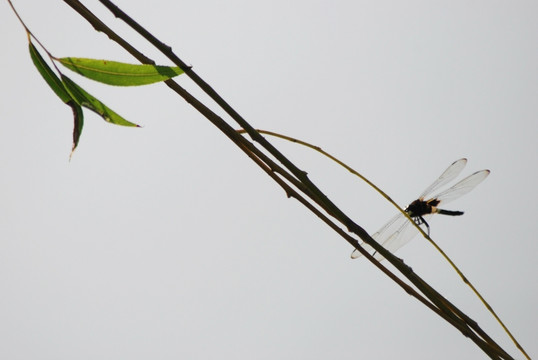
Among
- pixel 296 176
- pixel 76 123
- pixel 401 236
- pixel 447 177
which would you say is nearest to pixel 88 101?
pixel 76 123

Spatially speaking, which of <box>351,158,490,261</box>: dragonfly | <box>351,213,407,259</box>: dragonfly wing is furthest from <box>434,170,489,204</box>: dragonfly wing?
<box>351,213,407,259</box>: dragonfly wing

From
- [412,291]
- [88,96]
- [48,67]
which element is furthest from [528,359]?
[48,67]

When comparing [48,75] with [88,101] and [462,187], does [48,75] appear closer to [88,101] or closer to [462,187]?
[88,101]

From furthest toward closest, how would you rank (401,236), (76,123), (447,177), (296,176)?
(447,177)
(401,236)
(76,123)
(296,176)

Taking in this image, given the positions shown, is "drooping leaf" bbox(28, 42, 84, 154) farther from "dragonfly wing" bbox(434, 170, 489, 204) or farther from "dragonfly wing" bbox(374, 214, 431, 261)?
"dragonfly wing" bbox(434, 170, 489, 204)

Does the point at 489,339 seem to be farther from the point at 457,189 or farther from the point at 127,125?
the point at 457,189

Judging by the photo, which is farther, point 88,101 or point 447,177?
point 447,177
